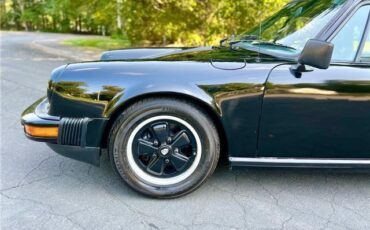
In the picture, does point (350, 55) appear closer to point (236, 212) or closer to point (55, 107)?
point (236, 212)

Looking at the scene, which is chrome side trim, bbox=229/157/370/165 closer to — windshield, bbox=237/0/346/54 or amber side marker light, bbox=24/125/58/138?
windshield, bbox=237/0/346/54

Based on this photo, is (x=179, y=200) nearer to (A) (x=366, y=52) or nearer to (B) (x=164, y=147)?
(B) (x=164, y=147)

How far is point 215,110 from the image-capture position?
2400mm

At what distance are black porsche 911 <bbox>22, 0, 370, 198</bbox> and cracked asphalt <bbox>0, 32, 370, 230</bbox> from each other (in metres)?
0.21

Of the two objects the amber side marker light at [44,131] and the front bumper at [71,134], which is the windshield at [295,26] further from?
the amber side marker light at [44,131]

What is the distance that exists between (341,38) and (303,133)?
2.42 feet

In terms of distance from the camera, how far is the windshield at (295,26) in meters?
2.56

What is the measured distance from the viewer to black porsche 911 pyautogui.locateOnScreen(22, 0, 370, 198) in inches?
92.7

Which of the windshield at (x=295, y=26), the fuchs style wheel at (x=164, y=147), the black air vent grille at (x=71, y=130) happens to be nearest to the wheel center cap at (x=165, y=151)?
the fuchs style wheel at (x=164, y=147)

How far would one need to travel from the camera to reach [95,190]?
270 cm

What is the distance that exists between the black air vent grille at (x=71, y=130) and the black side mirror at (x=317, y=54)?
62.9 inches

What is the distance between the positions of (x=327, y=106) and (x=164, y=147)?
1190mm

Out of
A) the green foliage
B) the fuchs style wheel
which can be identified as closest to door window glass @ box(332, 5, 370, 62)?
the fuchs style wheel

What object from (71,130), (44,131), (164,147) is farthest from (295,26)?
(44,131)
